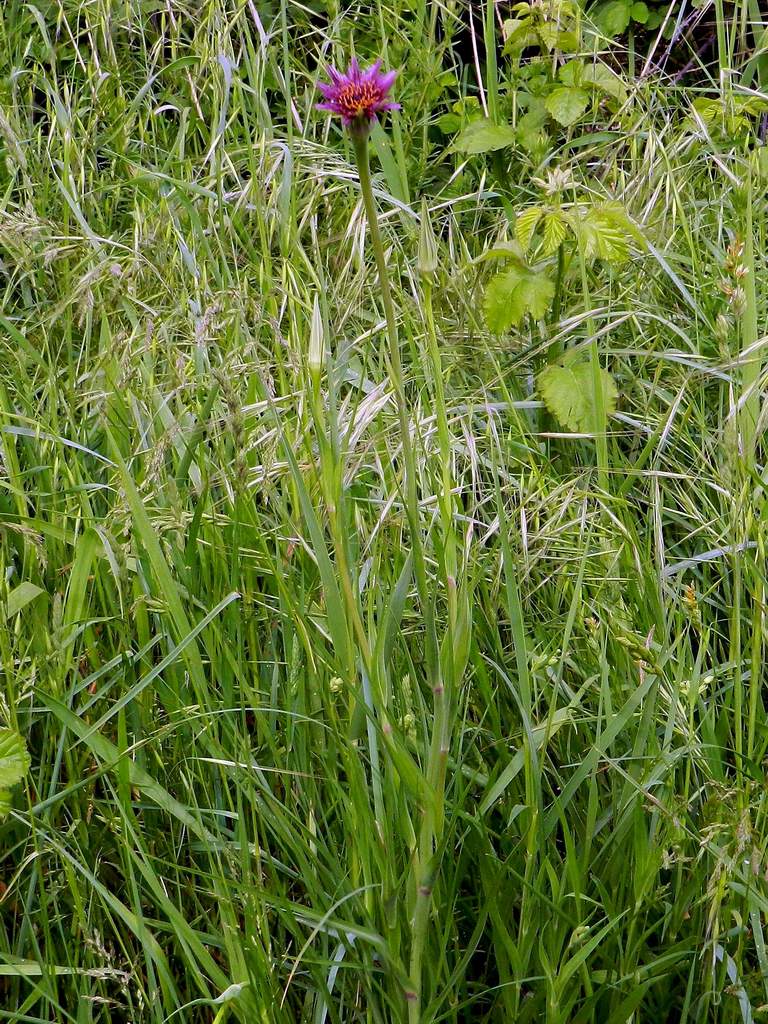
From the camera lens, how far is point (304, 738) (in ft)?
3.95

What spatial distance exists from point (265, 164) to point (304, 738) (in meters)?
1.02

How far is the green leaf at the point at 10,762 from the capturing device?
3.70ft

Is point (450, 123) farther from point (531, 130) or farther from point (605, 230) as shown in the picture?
point (605, 230)

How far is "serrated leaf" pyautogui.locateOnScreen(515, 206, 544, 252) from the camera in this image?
176 centimetres

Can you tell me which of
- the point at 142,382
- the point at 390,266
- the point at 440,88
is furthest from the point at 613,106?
the point at 142,382

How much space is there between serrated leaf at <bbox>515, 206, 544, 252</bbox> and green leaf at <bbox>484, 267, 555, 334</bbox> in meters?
0.05

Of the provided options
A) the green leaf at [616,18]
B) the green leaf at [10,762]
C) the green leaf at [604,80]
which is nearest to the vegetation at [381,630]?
the green leaf at [10,762]

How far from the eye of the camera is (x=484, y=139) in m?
2.22

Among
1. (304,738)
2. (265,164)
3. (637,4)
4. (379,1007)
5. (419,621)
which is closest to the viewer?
(379,1007)

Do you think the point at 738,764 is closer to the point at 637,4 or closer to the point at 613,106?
the point at 613,106

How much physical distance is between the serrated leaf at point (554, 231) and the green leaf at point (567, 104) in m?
0.56

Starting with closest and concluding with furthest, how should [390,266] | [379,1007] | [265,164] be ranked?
[379,1007]
[265,164]
[390,266]

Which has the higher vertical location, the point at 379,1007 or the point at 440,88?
the point at 440,88

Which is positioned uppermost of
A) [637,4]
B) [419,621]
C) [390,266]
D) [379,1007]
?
[637,4]
